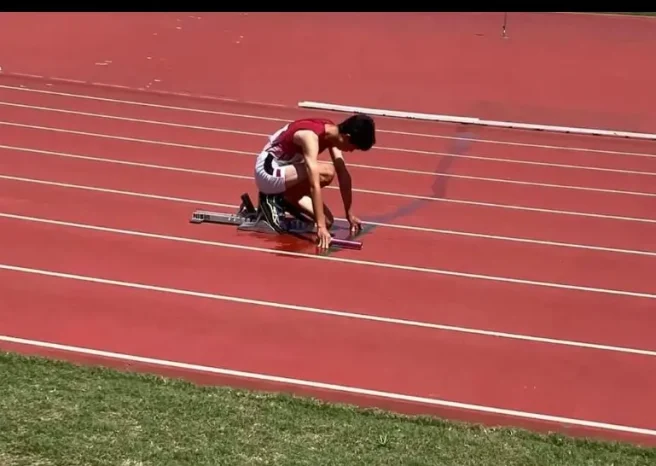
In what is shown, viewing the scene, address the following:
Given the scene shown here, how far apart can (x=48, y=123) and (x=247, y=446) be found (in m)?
6.91

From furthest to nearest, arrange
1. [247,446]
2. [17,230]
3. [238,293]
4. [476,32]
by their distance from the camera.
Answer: [476,32] < [17,230] < [238,293] < [247,446]

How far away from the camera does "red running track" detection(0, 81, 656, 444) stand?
175 inches

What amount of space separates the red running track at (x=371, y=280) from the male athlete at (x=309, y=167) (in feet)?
0.93

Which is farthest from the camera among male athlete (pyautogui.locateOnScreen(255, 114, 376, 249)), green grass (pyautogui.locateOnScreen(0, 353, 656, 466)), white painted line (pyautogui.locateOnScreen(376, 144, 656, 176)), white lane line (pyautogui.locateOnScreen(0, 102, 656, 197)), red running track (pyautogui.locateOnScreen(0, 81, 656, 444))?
white painted line (pyautogui.locateOnScreen(376, 144, 656, 176))

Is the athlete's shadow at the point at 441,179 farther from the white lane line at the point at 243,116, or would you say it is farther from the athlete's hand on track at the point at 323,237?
the athlete's hand on track at the point at 323,237

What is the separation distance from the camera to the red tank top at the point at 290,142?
6.18 m

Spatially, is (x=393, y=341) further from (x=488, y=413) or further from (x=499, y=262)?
(x=499, y=262)

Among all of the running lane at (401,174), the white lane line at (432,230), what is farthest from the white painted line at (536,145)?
the white lane line at (432,230)

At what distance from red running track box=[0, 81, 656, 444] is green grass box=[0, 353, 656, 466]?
0.27m

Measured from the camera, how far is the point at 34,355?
4324 mm

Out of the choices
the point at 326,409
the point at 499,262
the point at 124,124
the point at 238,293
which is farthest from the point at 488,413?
the point at 124,124

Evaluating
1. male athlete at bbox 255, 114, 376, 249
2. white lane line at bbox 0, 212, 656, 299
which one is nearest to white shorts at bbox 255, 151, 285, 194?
male athlete at bbox 255, 114, 376, 249

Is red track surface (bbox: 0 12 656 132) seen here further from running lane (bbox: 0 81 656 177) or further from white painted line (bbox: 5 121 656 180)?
white painted line (bbox: 5 121 656 180)

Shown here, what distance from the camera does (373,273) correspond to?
19.2ft
